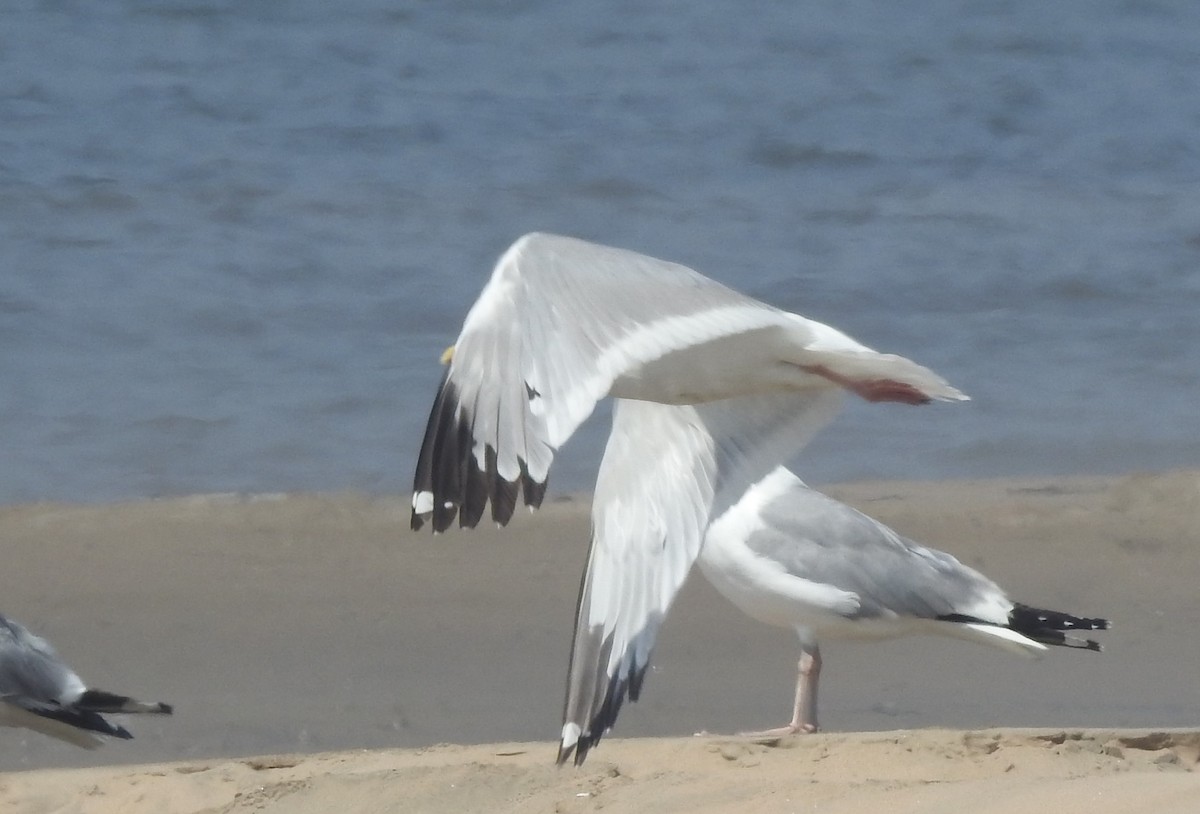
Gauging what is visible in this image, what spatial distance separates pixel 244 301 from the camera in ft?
31.0

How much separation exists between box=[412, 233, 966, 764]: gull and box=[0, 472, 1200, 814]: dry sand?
0.45 meters

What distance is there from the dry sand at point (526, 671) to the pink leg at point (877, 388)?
0.78 metres

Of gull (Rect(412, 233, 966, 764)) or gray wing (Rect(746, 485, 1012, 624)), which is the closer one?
gull (Rect(412, 233, 966, 764))

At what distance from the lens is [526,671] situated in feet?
18.0

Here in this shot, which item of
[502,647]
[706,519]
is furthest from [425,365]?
[706,519]

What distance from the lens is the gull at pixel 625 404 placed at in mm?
3211

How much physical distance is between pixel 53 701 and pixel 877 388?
2115 millimetres

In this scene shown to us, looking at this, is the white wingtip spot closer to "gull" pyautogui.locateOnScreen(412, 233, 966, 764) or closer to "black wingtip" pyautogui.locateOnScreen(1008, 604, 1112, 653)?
"gull" pyautogui.locateOnScreen(412, 233, 966, 764)

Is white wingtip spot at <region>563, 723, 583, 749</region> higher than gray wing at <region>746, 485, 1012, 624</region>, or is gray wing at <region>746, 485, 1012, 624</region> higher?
gray wing at <region>746, 485, 1012, 624</region>

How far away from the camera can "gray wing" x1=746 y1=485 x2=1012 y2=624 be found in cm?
507

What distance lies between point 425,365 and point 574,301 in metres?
5.10

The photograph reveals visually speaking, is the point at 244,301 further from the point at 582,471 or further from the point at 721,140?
the point at 721,140

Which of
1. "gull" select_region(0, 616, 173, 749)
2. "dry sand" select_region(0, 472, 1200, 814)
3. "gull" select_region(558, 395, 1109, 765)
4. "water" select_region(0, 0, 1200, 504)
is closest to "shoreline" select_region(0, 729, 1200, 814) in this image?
"dry sand" select_region(0, 472, 1200, 814)

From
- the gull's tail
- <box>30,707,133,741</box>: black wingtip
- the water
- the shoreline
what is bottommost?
the shoreline
